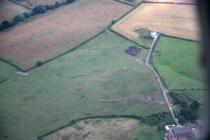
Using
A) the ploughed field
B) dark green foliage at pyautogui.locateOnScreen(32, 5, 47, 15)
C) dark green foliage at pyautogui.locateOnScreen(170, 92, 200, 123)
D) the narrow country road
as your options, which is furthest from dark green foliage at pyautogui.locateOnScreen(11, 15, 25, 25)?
dark green foliage at pyautogui.locateOnScreen(170, 92, 200, 123)

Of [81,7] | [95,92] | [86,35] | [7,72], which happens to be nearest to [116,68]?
[95,92]

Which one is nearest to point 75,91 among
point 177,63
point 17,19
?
point 177,63

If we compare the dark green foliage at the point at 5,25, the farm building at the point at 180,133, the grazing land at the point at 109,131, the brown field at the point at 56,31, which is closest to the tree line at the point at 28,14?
the dark green foliage at the point at 5,25

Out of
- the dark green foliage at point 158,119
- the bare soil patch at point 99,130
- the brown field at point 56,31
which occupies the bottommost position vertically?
the bare soil patch at point 99,130

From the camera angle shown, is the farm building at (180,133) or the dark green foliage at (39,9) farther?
the dark green foliage at (39,9)

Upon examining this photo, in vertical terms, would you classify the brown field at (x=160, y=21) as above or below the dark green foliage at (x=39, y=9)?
below

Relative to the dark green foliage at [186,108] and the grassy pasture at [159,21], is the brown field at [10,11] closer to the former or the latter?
the grassy pasture at [159,21]

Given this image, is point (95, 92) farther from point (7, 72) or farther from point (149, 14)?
point (149, 14)
